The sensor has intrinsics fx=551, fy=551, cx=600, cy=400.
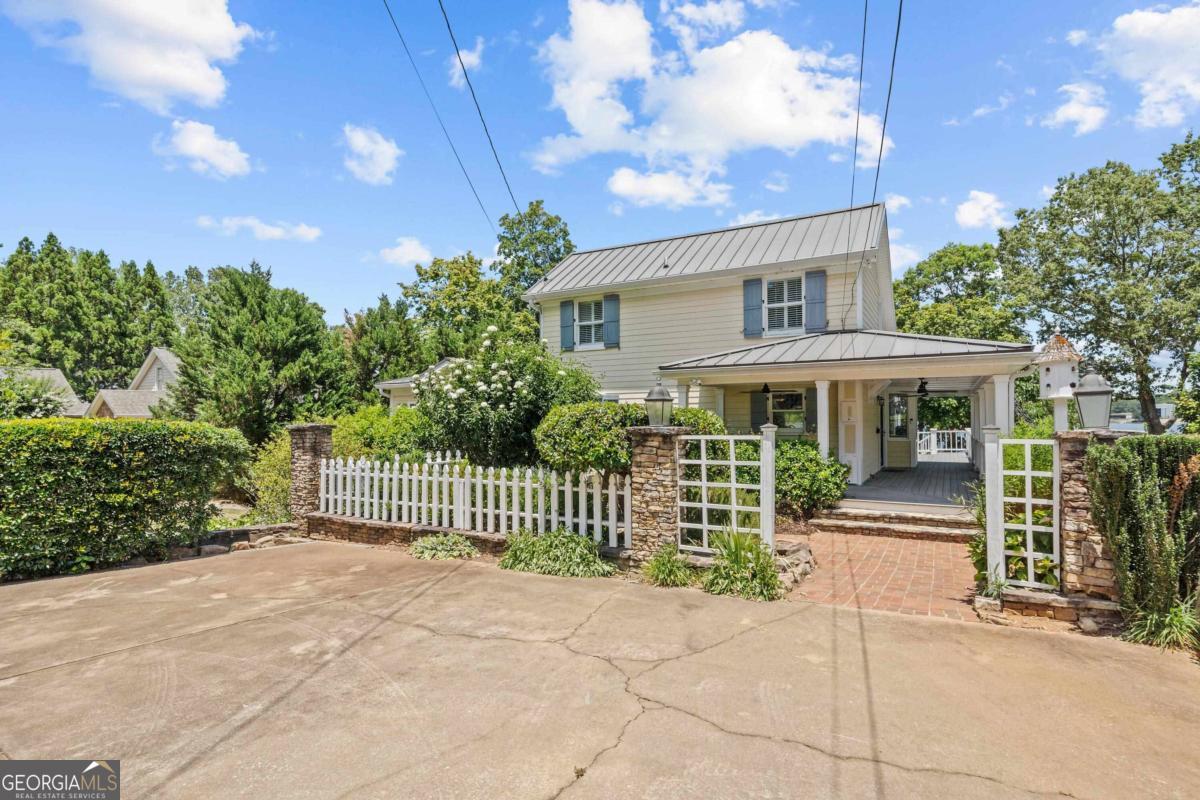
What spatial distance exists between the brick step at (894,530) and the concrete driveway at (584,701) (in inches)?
152

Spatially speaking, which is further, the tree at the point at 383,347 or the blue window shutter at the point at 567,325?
the tree at the point at 383,347

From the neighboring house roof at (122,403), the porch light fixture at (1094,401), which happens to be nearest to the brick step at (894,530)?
the porch light fixture at (1094,401)

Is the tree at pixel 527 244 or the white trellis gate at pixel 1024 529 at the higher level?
the tree at pixel 527 244

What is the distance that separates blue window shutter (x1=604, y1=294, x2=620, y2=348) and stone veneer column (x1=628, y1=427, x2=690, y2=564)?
26.6ft

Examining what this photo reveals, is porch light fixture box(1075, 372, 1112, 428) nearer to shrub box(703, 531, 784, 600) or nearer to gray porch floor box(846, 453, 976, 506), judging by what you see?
shrub box(703, 531, 784, 600)

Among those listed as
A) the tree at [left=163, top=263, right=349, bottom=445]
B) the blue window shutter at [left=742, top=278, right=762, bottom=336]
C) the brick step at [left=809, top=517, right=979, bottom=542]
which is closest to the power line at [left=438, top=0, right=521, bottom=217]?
the blue window shutter at [left=742, top=278, right=762, bottom=336]

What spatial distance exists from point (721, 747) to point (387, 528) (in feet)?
21.4

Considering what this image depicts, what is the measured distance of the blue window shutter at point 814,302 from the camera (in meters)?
Answer: 12.1

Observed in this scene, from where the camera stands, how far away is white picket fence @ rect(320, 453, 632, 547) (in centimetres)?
678

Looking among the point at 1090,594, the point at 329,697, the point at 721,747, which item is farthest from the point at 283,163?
the point at 1090,594

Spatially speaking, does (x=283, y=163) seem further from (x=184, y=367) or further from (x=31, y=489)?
(x=184, y=367)

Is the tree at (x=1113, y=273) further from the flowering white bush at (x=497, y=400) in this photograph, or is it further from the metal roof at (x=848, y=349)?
the flowering white bush at (x=497, y=400)

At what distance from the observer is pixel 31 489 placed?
616 centimetres

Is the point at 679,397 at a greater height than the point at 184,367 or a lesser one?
lesser
